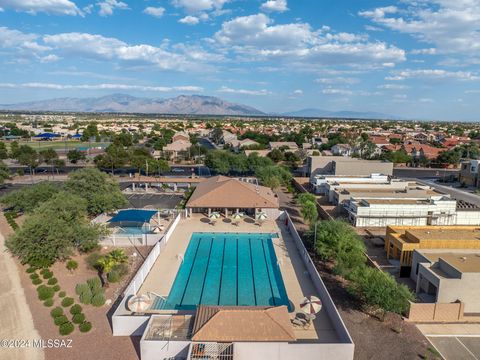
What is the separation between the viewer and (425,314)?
19.2 meters

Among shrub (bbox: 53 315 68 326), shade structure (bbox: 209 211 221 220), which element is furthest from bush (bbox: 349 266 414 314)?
shade structure (bbox: 209 211 221 220)

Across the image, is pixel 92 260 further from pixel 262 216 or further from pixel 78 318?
pixel 262 216

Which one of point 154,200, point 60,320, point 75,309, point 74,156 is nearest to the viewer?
point 60,320

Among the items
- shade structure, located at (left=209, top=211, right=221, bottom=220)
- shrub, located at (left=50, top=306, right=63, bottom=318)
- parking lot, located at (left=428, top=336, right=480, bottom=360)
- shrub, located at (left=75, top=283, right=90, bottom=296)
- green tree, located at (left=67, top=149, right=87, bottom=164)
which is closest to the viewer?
parking lot, located at (left=428, top=336, right=480, bottom=360)

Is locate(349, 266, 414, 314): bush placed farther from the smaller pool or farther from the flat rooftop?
the smaller pool

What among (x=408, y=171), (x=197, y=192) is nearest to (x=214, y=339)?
(x=197, y=192)

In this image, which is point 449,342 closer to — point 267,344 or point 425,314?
point 425,314

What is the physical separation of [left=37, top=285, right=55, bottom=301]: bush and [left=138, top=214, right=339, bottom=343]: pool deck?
5342 mm

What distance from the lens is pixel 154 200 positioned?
44406 mm

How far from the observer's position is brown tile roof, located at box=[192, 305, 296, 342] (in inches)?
605

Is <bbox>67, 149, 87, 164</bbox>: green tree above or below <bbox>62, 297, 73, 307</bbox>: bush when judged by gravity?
above

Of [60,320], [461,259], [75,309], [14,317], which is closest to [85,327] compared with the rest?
[60,320]

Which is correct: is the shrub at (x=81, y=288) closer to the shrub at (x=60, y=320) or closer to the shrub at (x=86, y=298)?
the shrub at (x=86, y=298)

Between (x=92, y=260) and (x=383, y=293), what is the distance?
20536 mm
